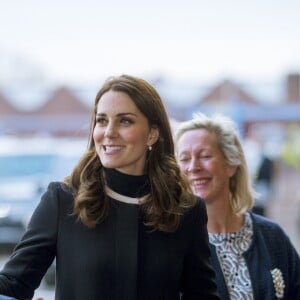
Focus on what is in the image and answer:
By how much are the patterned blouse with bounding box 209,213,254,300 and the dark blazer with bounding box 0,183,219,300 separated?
54cm

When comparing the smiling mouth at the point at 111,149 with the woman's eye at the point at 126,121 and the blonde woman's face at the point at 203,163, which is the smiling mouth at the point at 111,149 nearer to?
the woman's eye at the point at 126,121

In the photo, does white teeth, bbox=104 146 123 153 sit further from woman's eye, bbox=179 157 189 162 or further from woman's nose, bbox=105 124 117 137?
woman's eye, bbox=179 157 189 162

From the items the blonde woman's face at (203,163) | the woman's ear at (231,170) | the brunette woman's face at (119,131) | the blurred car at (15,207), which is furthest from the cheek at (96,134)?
A: the blurred car at (15,207)

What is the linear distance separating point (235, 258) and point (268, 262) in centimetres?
11

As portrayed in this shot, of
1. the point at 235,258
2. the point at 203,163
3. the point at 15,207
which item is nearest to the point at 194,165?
the point at 203,163

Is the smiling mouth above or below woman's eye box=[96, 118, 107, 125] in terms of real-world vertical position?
below

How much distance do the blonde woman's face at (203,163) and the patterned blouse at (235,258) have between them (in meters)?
0.15

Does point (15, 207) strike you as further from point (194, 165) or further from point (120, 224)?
point (120, 224)

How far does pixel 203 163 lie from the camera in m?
2.41

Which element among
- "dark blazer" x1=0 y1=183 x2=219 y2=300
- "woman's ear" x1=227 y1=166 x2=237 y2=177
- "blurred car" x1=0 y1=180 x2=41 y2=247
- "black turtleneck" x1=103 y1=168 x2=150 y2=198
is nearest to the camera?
"dark blazer" x1=0 y1=183 x2=219 y2=300

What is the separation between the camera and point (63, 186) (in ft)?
5.47

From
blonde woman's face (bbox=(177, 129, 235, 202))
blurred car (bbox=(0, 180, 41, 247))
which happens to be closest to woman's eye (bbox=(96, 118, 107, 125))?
blonde woman's face (bbox=(177, 129, 235, 202))

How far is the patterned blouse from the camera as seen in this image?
2188 mm

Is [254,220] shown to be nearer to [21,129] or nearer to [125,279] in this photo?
[125,279]
